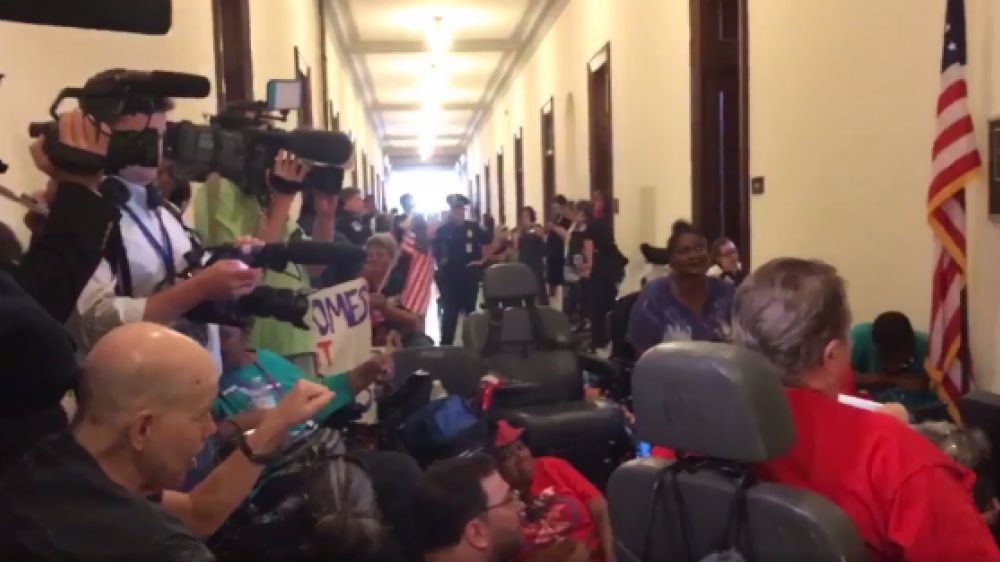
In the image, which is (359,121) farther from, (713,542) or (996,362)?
(713,542)

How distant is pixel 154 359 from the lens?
160 centimetres

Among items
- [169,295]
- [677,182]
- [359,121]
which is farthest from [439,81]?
[169,295]

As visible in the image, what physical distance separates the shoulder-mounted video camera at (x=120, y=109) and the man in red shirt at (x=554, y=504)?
1.65m

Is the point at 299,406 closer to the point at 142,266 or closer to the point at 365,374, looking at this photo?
the point at 142,266

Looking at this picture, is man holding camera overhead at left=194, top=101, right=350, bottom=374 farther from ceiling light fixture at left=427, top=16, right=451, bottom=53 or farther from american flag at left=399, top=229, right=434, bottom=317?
ceiling light fixture at left=427, top=16, right=451, bottom=53

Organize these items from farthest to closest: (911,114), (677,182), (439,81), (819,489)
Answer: (439,81) < (677,182) < (911,114) < (819,489)

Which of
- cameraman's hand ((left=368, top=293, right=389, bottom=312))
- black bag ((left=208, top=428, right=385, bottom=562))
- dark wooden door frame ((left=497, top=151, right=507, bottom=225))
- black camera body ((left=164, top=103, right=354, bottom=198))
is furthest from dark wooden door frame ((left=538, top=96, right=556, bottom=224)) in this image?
black bag ((left=208, top=428, right=385, bottom=562))

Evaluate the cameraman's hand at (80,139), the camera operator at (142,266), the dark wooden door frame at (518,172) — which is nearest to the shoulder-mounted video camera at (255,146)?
the camera operator at (142,266)

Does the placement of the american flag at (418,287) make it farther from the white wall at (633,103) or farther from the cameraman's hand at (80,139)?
the cameraman's hand at (80,139)

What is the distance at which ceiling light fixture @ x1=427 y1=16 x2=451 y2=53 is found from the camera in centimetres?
1424

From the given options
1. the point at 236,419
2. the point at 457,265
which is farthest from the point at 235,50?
A: the point at 457,265

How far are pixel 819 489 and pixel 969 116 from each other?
7.87ft

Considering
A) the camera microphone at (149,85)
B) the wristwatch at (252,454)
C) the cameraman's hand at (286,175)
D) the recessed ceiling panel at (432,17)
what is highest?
the recessed ceiling panel at (432,17)

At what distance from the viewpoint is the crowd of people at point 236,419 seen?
159 centimetres
